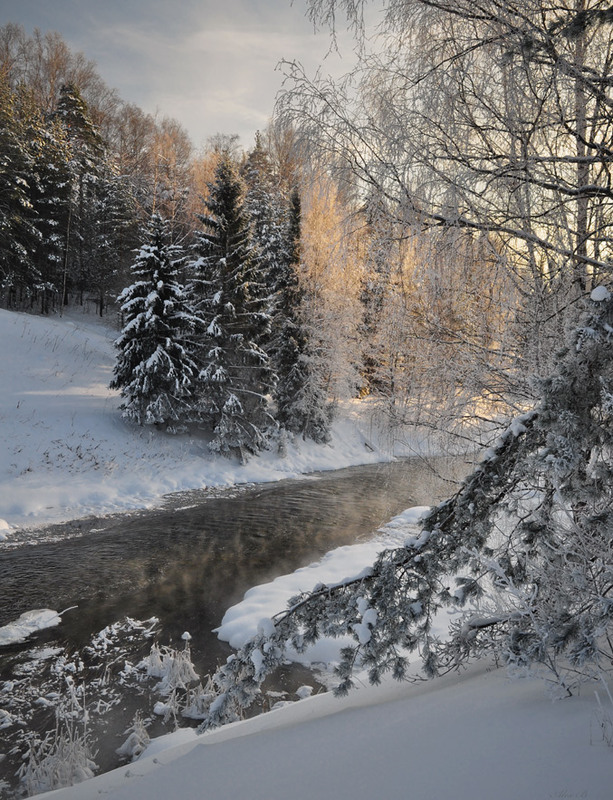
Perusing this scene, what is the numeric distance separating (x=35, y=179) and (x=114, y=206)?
15.6ft

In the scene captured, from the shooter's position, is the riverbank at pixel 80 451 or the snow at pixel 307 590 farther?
the riverbank at pixel 80 451

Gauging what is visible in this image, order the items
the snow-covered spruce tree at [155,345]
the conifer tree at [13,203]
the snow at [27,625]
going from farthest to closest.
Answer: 1. the conifer tree at [13,203]
2. the snow-covered spruce tree at [155,345]
3. the snow at [27,625]

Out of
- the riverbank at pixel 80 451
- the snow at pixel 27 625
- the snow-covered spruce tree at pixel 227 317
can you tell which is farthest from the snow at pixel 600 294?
the snow-covered spruce tree at pixel 227 317

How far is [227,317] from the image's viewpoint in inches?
689

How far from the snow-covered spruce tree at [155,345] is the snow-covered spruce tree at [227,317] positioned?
780mm

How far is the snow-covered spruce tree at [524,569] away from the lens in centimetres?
222

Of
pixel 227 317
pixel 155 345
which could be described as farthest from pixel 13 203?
pixel 227 317

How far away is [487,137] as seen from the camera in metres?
3.20

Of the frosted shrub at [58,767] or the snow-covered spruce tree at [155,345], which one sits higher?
the snow-covered spruce tree at [155,345]

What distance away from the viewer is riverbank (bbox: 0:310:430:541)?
12.6 meters

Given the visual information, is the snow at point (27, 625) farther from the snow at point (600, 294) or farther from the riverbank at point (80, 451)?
the snow at point (600, 294)

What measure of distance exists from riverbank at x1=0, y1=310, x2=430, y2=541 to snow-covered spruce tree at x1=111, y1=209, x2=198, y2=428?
1014 millimetres

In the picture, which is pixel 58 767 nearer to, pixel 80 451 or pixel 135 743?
pixel 135 743

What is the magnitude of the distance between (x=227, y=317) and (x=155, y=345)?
269 cm
